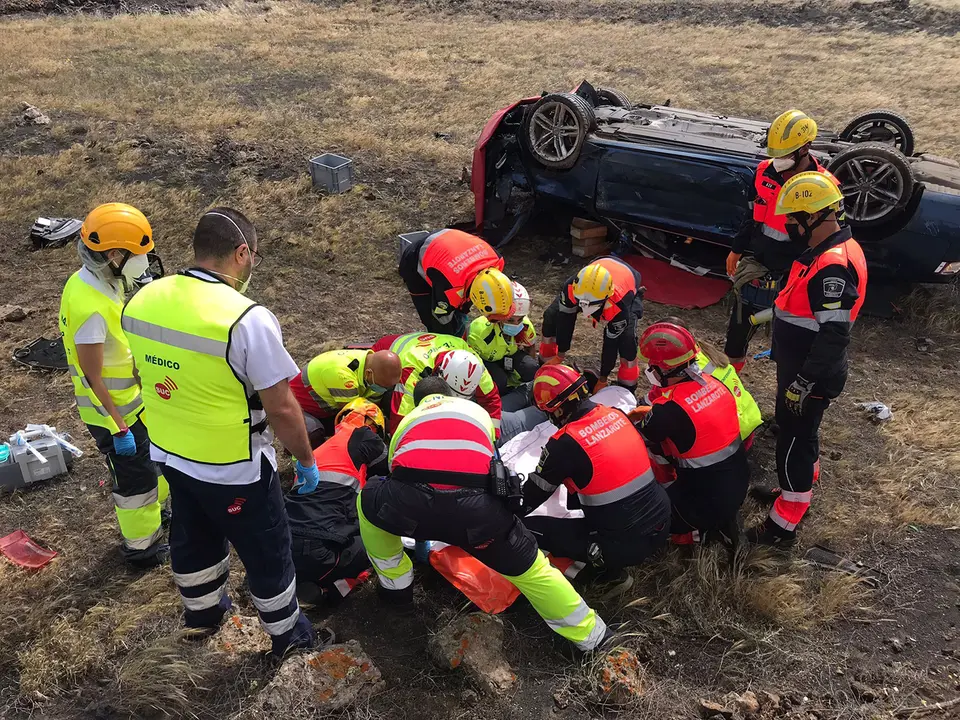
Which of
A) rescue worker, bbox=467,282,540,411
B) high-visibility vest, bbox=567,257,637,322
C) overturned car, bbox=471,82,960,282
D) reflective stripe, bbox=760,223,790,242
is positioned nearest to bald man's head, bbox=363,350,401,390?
rescue worker, bbox=467,282,540,411

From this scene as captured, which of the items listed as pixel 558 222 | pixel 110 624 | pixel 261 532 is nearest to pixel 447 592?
pixel 261 532

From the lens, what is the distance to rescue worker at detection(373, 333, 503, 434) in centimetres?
412

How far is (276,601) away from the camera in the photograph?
3.01 metres

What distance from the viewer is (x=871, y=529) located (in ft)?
13.6

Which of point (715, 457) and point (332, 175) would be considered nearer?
point (715, 457)

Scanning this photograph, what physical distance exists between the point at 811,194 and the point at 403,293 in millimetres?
4405

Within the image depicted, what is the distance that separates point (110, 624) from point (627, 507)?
255 centimetres

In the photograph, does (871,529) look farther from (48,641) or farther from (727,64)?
(727,64)

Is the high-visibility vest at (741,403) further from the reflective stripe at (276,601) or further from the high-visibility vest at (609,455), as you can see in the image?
the reflective stripe at (276,601)

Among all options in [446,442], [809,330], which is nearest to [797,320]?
[809,330]

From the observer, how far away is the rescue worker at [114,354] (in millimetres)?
3416

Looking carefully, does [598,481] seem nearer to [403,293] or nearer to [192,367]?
[192,367]

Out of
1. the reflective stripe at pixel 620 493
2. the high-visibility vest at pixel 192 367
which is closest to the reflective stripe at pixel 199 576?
the high-visibility vest at pixel 192 367

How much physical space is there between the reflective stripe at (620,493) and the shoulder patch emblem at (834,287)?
4.50 ft
